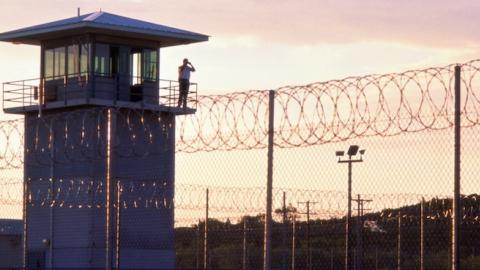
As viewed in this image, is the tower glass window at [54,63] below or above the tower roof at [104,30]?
below

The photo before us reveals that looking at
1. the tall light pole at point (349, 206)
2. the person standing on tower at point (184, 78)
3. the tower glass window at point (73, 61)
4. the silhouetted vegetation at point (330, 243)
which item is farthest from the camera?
the tower glass window at point (73, 61)

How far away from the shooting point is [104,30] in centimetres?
3500

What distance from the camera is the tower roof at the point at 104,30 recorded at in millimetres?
34750

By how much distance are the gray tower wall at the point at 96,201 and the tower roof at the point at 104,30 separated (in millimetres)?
2103

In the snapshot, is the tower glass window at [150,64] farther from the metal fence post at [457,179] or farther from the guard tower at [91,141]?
the metal fence post at [457,179]

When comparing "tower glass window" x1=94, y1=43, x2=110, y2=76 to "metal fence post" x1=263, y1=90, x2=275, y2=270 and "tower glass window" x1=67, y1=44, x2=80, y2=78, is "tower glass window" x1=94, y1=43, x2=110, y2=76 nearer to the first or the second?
"tower glass window" x1=67, y1=44, x2=80, y2=78

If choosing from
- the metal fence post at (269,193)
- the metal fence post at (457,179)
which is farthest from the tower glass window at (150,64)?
the metal fence post at (457,179)

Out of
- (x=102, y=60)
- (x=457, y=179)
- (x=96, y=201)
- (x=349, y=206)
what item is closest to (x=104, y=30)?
(x=102, y=60)

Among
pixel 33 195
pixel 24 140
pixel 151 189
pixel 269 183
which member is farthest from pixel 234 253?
pixel 269 183

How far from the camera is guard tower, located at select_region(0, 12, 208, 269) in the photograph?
3450cm

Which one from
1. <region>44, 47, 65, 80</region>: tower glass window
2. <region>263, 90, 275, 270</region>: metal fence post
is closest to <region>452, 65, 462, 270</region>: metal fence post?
<region>263, 90, 275, 270</region>: metal fence post

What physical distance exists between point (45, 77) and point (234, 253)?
686 cm

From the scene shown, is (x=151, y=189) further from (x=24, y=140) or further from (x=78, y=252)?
(x=24, y=140)

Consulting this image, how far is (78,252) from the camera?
34656 millimetres
